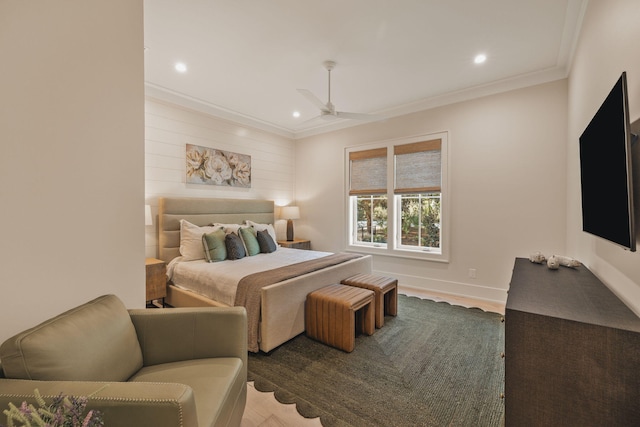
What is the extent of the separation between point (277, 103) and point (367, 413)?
397 cm

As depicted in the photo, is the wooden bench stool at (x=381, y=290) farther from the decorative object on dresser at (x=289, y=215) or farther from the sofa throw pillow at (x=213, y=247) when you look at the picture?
the decorative object on dresser at (x=289, y=215)

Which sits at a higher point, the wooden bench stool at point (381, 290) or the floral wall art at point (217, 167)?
the floral wall art at point (217, 167)

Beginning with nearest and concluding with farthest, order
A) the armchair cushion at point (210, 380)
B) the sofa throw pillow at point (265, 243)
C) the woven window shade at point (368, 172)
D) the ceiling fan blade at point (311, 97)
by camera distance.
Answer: the armchair cushion at point (210, 380) < the ceiling fan blade at point (311, 97) < the sofa throw pillow at point (265, 243) < the woven window shade at point (368, 172)

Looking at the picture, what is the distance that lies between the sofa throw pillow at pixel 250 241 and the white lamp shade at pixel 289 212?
4.78 feet

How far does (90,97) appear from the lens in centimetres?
156

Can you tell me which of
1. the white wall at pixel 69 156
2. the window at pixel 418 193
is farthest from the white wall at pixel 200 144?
the window at pixel 418 193

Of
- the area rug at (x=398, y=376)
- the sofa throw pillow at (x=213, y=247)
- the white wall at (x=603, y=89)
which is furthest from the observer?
the sofa throw pillow at (x=213, y=247)

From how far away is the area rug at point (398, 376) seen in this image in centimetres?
173

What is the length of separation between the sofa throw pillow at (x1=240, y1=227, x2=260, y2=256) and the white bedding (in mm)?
111

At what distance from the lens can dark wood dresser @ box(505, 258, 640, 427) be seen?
0.99 metres

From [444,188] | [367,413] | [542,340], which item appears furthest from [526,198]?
[367,413]

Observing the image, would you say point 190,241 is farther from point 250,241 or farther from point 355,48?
point 355,48

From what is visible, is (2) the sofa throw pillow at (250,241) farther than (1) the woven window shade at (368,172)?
No

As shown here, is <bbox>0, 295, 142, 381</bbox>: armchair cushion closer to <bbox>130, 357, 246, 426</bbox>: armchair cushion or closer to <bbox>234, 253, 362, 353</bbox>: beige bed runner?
<bbox>130, 357, 246, 426</bbox>: armchair cushion
